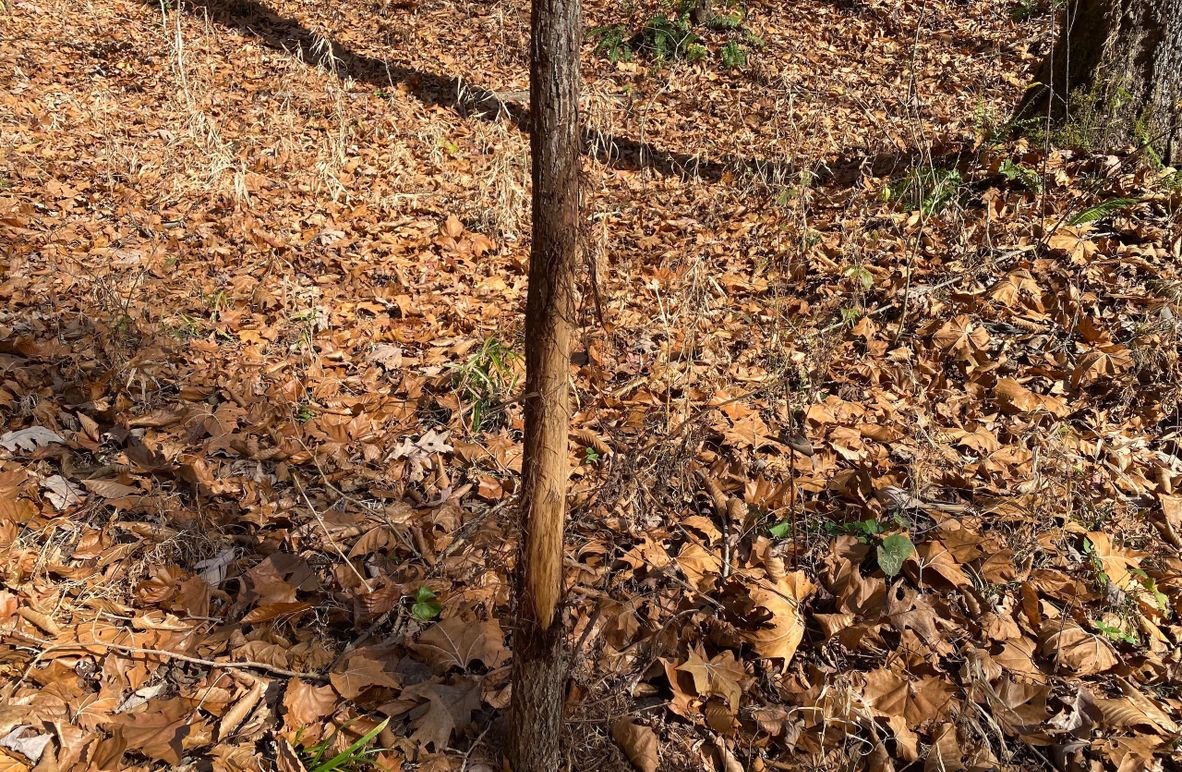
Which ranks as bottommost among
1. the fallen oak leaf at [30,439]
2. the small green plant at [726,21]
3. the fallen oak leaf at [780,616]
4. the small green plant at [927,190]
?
the fallen oak leaf at [30,439]

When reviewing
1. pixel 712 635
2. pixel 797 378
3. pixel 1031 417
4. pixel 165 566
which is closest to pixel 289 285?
pixel 165 566

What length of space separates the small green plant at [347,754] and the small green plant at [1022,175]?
4.44 m

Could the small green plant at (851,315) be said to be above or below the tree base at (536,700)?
above

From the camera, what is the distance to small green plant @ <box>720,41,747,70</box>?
24.6 feet

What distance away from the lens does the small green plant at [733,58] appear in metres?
7.49

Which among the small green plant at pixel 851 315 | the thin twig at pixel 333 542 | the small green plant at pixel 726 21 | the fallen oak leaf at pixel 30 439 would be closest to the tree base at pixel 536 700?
the thin twig at pixel 333 542

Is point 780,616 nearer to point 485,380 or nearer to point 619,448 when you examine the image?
point 619,448

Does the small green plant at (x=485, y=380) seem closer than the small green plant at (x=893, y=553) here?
No

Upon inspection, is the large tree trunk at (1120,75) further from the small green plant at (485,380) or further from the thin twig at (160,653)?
the thin twig at (160,653)

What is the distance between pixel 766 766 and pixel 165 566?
7.08ft

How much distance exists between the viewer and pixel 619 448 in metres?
3.19

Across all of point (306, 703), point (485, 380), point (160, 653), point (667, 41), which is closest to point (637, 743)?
point (306, 703)

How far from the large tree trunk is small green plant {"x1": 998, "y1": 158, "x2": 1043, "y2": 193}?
0.36 metres

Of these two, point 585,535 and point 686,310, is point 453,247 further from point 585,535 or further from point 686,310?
point 585,535
